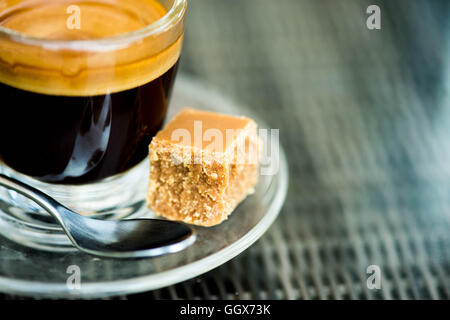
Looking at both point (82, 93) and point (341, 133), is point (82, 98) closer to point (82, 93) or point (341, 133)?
point (82, 93)

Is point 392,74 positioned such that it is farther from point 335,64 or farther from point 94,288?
point 94,288

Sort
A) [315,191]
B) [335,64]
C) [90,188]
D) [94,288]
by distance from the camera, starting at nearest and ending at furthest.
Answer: [94,288]
[90,188]
[315,191]
[335,64]

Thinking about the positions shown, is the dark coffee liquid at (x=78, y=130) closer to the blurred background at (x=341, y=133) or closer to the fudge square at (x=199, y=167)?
the fudge square at (x=199, y=167)

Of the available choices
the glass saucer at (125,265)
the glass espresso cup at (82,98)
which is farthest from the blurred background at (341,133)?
the glass espresso cup at (82,98)

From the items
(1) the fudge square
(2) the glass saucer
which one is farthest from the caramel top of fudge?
(2) the glass saucer

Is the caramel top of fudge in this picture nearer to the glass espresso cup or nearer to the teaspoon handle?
the glass espresso cup

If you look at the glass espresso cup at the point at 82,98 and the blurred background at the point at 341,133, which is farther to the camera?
the blurred background at the point at 341,133
